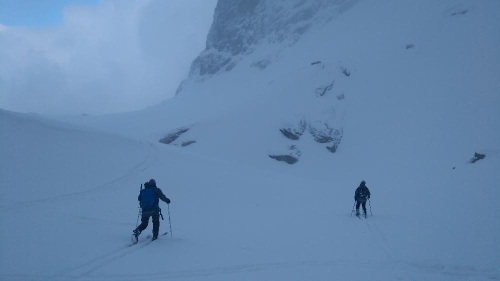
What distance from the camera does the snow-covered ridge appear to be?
2813 inches

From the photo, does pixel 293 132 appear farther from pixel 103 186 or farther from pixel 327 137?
pixel 103 186

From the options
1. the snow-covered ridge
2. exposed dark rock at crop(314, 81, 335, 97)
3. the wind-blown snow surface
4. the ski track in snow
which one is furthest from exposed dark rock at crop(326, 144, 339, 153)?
the snow-covered ridge

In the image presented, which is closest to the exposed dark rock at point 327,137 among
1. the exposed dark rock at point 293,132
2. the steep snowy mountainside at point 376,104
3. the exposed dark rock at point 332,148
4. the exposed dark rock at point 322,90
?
the exposed dark rock at point 332,148

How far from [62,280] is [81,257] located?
103 centimetres

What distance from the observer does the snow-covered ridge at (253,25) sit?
71.4 meters

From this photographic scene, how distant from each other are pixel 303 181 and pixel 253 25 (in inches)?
2932

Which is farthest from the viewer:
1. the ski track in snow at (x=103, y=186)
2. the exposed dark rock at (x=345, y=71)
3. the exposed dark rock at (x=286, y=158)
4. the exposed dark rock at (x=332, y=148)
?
the exposed dark rock at (x=345, y=71)

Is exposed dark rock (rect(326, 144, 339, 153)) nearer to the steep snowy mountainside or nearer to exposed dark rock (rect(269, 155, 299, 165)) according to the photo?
the steep snowy mountainside

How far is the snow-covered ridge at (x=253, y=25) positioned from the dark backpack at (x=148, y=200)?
65610 millimetres

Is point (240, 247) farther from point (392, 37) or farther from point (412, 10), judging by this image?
point (412, 10)

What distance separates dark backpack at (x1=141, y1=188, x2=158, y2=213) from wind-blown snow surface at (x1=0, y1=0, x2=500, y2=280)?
1034mm

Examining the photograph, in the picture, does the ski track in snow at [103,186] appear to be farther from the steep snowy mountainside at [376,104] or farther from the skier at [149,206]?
the steep snowy mountainside at [376,104]

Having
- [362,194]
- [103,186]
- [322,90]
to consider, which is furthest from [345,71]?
[103,186]

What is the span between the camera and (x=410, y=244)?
8.37 m
